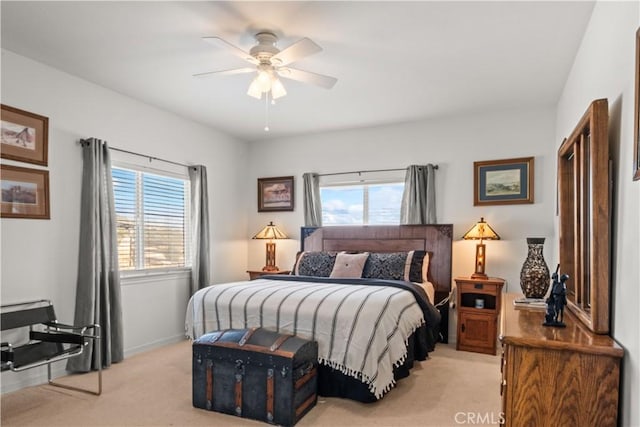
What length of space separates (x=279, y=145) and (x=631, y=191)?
4747 millimetres

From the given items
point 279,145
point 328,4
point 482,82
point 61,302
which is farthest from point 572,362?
point 279,145

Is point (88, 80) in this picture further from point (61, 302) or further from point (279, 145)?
point (279, 145)

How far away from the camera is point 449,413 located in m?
2.69

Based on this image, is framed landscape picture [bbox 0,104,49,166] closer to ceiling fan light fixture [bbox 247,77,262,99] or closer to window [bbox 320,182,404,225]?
ceiling fan light fixture [bbox 247,77,262,99]

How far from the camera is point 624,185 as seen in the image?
1.56 metres

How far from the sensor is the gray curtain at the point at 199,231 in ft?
15.6

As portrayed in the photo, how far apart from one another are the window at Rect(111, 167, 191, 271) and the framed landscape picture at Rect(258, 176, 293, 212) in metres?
1.25

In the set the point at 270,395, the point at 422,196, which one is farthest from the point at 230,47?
the point at 422,196

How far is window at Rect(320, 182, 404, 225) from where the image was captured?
502 cm

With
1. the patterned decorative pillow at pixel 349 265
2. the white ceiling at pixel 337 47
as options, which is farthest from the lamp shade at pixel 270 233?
the white ceiling at pixel 337 47

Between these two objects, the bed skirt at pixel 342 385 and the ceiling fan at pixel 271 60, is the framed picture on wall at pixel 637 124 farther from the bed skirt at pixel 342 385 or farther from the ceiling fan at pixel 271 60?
the bed skirt at pixel 342 385

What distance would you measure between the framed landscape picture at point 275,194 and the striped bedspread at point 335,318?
2340mm

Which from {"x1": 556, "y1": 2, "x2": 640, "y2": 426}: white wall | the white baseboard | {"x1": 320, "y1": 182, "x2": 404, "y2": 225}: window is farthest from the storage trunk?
{"x1": 320, "y1": 182, "x2": 404, "y2": 225}: window

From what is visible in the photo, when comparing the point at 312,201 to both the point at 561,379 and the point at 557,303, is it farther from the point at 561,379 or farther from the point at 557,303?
the point at 561,379
